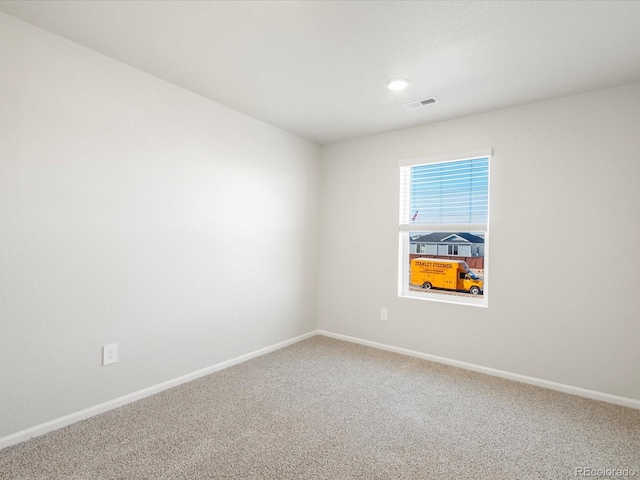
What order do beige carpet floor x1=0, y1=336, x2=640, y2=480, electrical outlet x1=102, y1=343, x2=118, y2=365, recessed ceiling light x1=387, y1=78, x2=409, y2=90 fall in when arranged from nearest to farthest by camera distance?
1. beige carpet floor x1=0, y1=336, x2=640, y2=480
2. electrical outlet x1=102, y1=343, x2=118, y2=365
3. recessed ceiling light x1=387, y1=78, x2=409, y2=90

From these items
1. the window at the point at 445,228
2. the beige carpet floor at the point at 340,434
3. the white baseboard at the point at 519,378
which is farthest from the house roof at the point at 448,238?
the beige carpet floor at the point at 340,434

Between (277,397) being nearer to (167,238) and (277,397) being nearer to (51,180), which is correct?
(167,238)

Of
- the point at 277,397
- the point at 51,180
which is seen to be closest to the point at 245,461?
the point at 277,397

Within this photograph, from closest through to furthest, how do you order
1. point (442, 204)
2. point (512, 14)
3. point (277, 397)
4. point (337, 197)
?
point (512, 14) → point (277, 397) → point (442, 204) → point (337, 197)

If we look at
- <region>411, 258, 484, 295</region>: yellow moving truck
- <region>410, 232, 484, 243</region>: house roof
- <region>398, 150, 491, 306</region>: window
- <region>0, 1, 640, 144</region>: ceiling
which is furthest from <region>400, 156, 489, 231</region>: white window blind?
<region>0, 1, 640, 144</region>: ceiling

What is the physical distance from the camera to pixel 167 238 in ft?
8.57

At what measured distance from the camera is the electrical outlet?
226cm

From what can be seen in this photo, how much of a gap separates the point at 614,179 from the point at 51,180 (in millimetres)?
3730

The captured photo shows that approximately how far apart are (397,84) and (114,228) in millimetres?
2205

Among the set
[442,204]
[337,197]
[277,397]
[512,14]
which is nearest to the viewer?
[512,14]

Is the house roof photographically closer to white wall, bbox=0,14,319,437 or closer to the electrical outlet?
white wall, bbox=0,14,319,437

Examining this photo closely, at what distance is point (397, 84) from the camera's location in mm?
2492

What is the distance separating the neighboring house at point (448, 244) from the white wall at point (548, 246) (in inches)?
7.3

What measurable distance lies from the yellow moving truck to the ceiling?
1.46 metres
